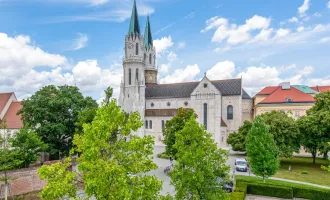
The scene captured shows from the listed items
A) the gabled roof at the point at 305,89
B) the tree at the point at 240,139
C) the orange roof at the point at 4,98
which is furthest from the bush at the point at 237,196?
the orange roof at the point at 4,98

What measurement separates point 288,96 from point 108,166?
48948 mm

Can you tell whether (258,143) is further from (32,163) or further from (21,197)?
(32,163)

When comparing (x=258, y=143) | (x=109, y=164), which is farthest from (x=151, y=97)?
(x=109, y=164)

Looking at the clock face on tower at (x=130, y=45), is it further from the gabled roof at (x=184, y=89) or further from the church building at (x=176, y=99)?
the gabled roof at (x=184, y=89)

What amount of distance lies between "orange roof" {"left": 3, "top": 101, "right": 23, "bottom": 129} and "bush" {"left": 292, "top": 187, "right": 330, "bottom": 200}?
141 ft

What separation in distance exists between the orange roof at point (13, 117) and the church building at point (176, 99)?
23.4m

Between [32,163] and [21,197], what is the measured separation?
19.6ft

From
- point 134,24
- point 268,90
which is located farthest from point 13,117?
point 268,90

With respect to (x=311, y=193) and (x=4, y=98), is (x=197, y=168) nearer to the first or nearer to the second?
(x=311, y=193)

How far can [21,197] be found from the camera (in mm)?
19375

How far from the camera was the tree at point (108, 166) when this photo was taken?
845cm

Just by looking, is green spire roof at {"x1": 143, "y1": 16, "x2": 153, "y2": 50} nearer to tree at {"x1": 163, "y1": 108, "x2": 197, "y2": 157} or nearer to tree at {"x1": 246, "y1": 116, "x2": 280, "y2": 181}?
tree at {"x1": 163, "y1": 108, "x2": 197, "y2": 157}

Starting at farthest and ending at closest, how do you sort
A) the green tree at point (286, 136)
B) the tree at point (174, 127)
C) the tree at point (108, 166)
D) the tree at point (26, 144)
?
the green tree at point (286, 136) → the tree at point (174, 127) → the tree at point (26, 144) → the tree at point (108, 166)

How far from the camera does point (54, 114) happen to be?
29.0 meters
